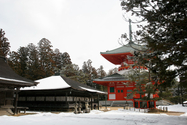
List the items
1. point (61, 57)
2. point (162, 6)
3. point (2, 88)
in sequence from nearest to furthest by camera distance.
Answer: point (162, 6)
point (2, 88)
point (61, 57)

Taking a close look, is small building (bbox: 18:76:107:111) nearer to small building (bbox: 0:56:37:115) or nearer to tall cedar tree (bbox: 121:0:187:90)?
small building (bbox: 0:56:37:115)

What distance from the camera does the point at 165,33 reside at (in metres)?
7.32

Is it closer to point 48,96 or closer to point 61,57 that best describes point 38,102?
point 48,96

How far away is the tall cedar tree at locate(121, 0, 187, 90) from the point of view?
6699 mm

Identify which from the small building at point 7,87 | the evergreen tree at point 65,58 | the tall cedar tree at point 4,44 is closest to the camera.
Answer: the small building at point 7,87

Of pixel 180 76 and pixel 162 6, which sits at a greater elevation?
pixel 162 6

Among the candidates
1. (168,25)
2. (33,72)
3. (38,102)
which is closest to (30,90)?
(38,102)

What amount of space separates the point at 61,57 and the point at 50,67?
10.6 meters

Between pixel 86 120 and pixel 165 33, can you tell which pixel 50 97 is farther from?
pixel 165 33


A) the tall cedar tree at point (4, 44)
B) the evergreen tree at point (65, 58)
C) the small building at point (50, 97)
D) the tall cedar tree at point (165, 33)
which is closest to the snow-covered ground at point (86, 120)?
the tall cedar tree at point (165, 33)

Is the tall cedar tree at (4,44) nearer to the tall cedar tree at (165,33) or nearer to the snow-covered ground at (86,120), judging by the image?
the snow-covered ground at (86,120)

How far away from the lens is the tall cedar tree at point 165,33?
6699 mm

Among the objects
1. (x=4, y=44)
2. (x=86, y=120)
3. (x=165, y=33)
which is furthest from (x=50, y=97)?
(x=4, y=44)

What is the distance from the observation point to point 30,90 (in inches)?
617
